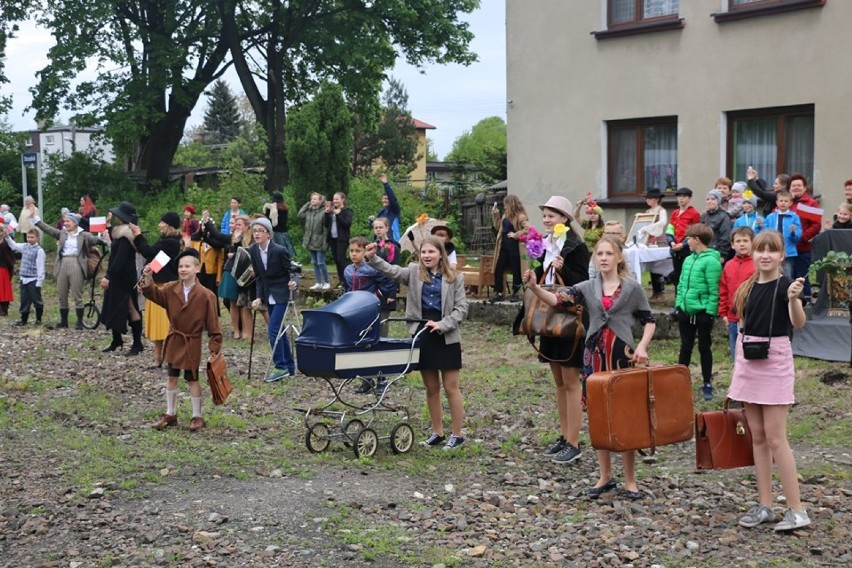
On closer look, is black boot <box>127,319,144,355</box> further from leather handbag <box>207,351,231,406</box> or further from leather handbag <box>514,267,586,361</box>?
leather handbag <box>514,267,586,361</box>

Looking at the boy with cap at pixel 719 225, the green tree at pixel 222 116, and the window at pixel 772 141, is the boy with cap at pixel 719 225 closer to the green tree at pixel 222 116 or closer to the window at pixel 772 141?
the window at pixel 772 141

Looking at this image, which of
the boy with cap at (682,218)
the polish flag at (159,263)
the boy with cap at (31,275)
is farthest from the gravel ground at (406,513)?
the boy with cap at (31,275)

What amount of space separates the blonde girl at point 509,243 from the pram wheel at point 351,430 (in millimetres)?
8028

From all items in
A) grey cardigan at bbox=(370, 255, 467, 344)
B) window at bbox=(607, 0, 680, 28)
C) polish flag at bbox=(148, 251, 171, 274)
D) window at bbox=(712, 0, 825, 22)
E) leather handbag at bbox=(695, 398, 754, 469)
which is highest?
window at bbox=(607, 0, 680, 28)

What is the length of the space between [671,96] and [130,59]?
22653 mm

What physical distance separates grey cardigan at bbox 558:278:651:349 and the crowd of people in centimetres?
1

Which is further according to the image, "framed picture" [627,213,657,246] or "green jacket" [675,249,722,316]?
"framed picture" [627,213,657,246]

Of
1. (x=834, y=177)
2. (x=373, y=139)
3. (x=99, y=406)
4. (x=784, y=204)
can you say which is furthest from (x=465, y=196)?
(x=373, y=139)

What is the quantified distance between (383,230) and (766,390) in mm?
6911

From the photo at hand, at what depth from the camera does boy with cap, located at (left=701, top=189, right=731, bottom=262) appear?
49.0 feet

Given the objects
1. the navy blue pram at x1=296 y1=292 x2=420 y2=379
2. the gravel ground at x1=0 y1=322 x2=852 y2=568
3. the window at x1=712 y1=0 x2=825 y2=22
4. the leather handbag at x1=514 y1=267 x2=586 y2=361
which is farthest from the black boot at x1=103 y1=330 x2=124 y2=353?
the window at x1=712 y1=0 x2=825 y2=22

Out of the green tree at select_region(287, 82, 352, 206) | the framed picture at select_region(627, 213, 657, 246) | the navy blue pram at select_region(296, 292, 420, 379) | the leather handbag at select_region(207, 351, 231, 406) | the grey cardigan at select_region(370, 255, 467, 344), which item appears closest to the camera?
the navy blue pram at select_region(296, 292, 420, 379)

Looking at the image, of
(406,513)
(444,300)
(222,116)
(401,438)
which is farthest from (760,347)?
(222,116)

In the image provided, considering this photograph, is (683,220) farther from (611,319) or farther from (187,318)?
(611,319)
